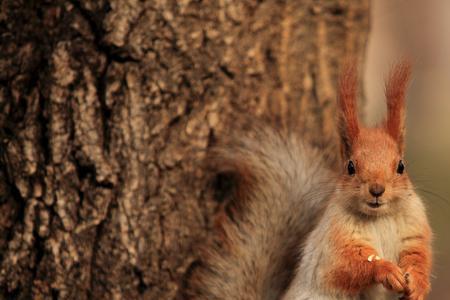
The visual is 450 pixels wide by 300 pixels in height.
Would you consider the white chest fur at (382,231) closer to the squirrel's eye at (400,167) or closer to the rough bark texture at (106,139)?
the squirrel's eye at (400,167)

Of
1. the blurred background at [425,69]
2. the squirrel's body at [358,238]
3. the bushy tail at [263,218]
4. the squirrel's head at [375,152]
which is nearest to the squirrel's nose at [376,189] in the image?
the squirrel's head at [375,152]

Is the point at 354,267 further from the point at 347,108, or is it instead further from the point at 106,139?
the point at 106,139

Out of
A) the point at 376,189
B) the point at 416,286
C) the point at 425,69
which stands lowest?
the point at 425,69

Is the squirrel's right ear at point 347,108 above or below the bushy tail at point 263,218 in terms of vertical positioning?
above

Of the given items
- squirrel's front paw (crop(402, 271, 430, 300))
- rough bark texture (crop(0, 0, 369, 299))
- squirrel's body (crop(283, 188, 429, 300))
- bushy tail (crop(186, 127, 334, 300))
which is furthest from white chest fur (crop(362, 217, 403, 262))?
rough bark texture (crop(0, 0, 369, 299))

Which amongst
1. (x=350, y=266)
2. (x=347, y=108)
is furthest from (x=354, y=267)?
(x=347, y=108)

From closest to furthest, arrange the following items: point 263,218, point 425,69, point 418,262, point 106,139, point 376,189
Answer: point 376,189 → point 418,262 → point 106,139 → point 263,218 → point 425,69

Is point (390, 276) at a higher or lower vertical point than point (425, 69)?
higher
